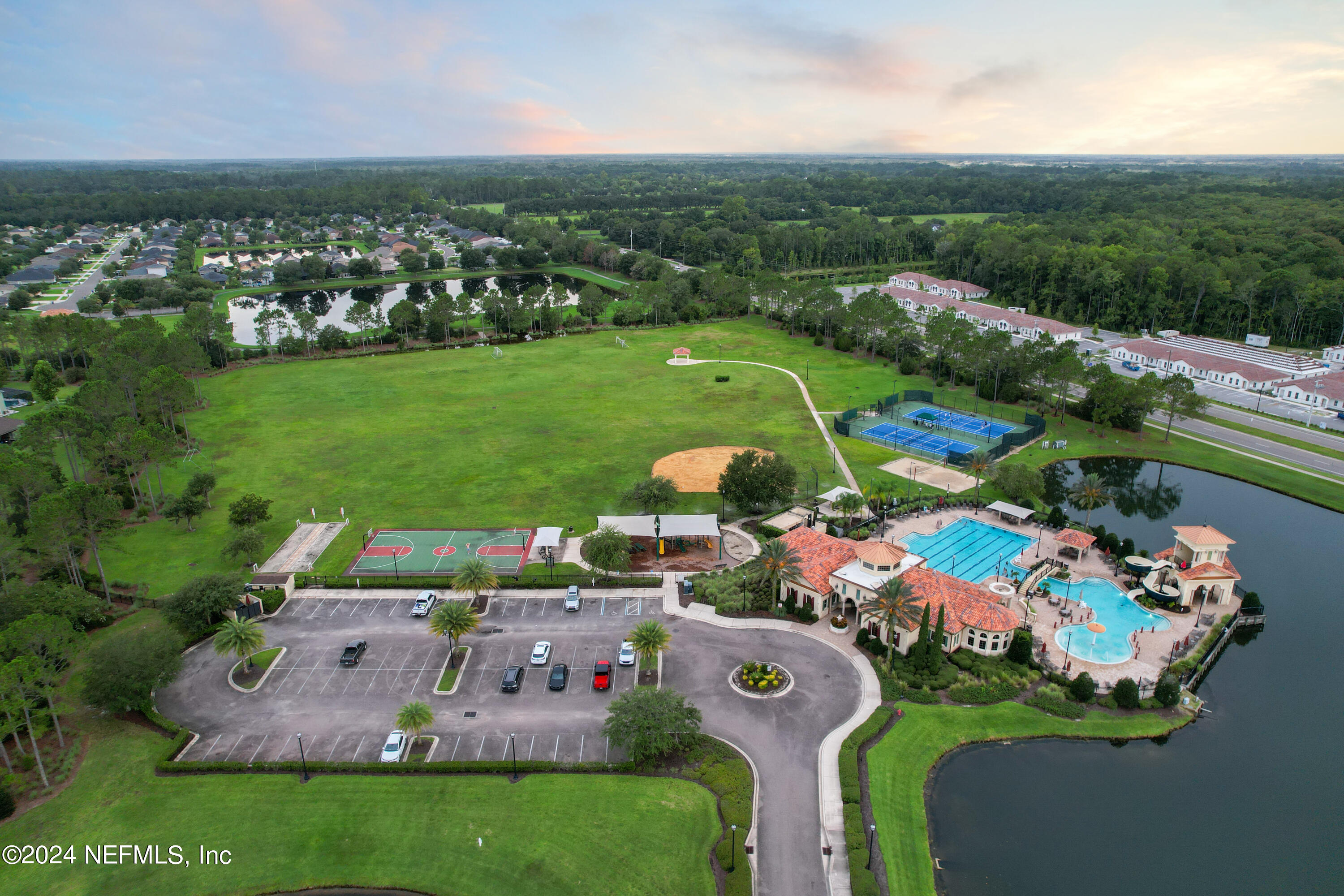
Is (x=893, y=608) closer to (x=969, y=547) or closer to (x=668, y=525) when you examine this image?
(x=969, y=547)

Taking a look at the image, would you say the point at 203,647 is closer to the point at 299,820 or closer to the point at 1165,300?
the point at 299,820

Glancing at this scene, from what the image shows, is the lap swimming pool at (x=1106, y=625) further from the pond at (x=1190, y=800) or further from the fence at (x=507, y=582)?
the fence at (x=507, y=582)

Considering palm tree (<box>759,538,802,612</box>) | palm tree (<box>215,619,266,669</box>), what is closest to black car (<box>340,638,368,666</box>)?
palm tree (<box>215,619,266,669</box>)

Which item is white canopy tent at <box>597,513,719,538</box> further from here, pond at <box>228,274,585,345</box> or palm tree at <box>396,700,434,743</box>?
pond at <box>228,274,585,345</box>

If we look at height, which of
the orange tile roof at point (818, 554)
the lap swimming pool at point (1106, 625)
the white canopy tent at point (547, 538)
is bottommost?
the lap swimming pool at point (1106, 625)

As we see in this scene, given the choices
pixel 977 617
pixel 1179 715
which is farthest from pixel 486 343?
pixel 1179 715

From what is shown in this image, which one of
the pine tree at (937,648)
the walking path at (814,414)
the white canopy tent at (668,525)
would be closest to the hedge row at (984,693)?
the pine tree at (937,648)
